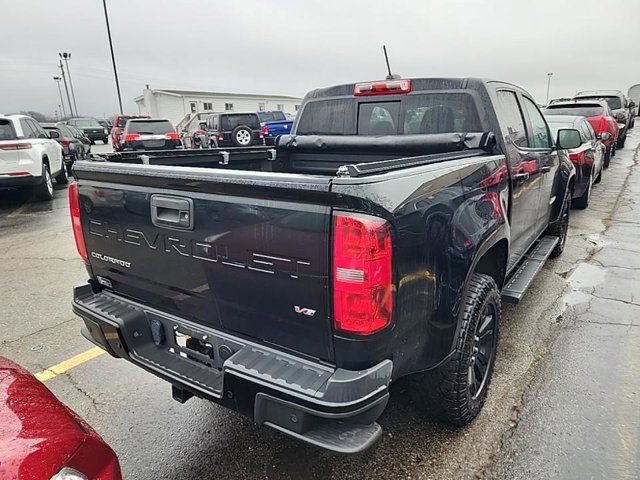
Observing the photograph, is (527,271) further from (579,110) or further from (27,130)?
(579,110)

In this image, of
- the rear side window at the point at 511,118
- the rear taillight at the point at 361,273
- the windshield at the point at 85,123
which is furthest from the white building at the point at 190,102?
the rear taillight at the point at 361,273

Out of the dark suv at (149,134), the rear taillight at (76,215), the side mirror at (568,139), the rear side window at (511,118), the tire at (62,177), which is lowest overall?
the tire at (62,177)

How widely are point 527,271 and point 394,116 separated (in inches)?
72.2

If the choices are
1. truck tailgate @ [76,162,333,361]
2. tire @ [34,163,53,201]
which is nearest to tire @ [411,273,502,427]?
truck tailgate @ [76,162,333,361]

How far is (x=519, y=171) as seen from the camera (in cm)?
320

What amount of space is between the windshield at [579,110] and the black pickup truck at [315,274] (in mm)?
10828

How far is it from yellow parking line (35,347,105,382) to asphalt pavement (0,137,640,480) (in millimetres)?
53

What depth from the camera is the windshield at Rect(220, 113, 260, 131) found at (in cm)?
1766

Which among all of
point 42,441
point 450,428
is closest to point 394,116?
point 450,428

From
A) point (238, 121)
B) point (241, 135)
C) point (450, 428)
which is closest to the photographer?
point (450, 428)

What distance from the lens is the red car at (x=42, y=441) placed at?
→ 4.44ft

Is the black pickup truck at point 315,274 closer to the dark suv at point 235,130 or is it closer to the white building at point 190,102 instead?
the dark suv at point 235,130

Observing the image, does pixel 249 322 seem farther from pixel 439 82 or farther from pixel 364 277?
pixel 439 82

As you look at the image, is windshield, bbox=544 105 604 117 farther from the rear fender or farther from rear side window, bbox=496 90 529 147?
rear side window, bbox=496 90 529 147
